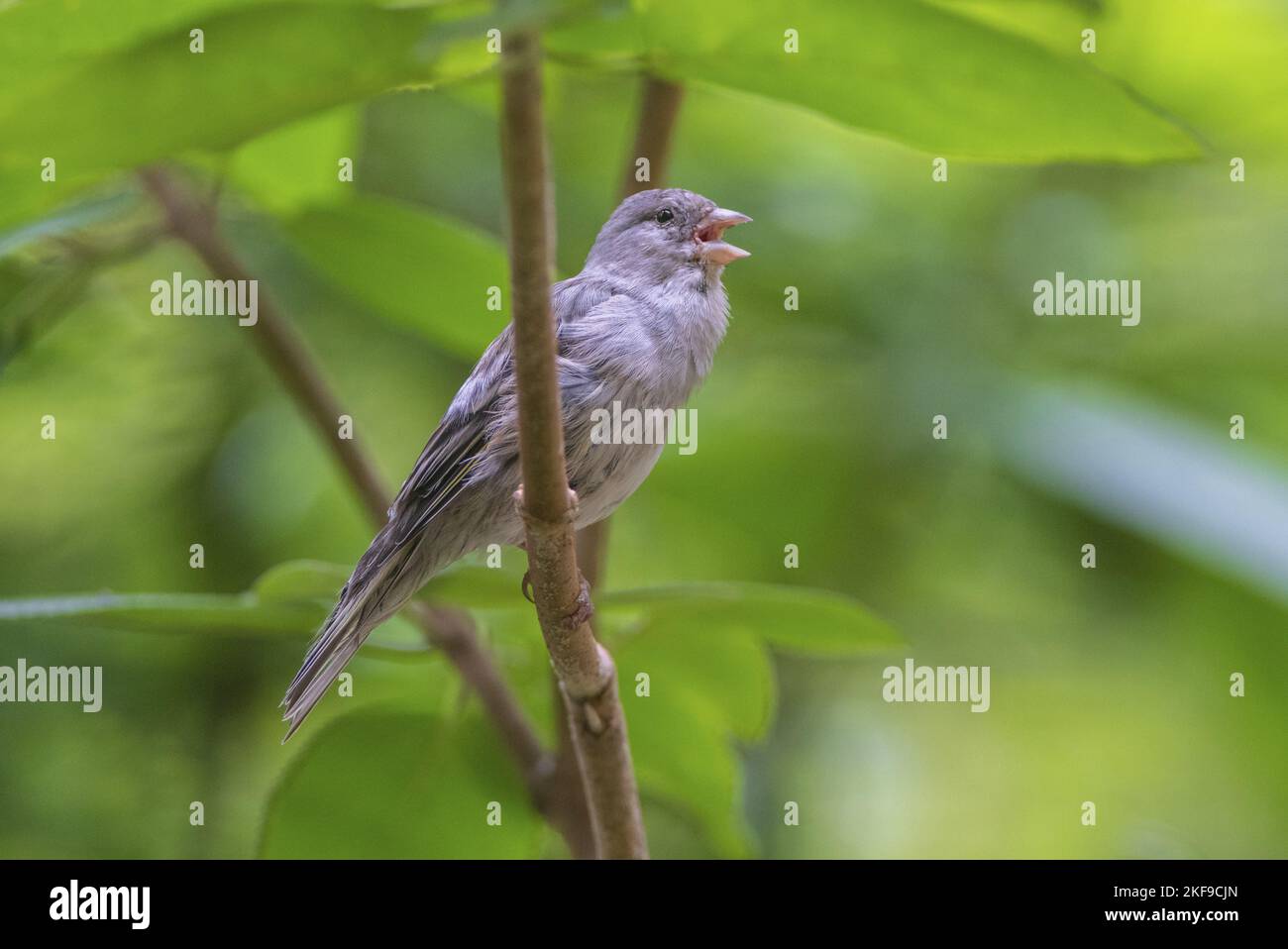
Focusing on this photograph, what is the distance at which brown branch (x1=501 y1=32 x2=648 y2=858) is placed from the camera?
3.14 feet

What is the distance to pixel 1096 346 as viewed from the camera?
314 centimetres

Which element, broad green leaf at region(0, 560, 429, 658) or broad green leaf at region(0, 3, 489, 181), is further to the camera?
broad green leaf at region(0, 560, 429, 658)

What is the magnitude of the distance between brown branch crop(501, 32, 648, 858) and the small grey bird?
0.32 m

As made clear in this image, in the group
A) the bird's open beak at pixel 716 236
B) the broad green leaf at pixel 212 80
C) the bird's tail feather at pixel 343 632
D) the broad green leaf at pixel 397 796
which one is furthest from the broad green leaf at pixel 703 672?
the broad green leaf at pixel 212 80

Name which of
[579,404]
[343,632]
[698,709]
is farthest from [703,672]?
[343,632]

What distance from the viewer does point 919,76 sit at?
Answer: 143 centimetres

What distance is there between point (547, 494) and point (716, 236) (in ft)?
4.15

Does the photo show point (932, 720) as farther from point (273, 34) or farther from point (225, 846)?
point (273, 34)

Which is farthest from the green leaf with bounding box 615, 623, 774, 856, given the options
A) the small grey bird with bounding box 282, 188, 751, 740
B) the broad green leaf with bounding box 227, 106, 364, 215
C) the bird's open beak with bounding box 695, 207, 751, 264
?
the broad green leaf with bounding box 227, 106, 364, 215

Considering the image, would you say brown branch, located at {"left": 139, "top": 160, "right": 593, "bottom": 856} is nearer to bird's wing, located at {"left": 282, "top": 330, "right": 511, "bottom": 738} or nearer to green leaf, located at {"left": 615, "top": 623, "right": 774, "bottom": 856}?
bird's wing, located at {"left": 282, "top": 330, "right": 511, "bottom": 738}

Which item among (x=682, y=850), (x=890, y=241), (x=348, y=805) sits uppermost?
(x=890, y=241)

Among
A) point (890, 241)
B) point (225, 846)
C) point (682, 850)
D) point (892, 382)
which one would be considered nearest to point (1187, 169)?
point (890, 241)

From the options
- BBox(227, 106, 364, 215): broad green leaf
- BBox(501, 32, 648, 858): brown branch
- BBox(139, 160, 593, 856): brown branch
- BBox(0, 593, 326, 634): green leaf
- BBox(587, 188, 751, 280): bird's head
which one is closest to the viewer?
BBox(501, 32, 648, 858): brown branch

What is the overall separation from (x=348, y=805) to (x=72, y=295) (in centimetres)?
104
